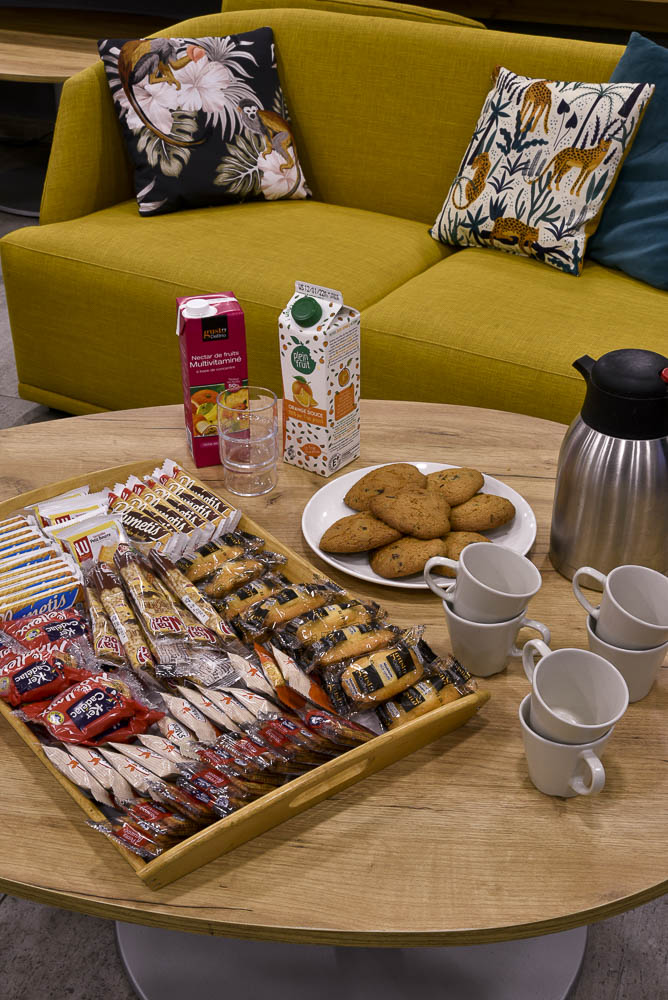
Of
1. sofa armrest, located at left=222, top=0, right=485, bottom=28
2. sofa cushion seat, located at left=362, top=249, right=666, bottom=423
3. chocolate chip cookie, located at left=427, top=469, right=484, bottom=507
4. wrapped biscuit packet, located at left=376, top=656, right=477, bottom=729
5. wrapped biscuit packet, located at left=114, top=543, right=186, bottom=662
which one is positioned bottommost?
sofa cushion seat, located at left=362, top=249, right=666, bottom=423

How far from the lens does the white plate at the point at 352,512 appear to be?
112 cm

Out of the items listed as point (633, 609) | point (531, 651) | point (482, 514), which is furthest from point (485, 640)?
point (482, 514)

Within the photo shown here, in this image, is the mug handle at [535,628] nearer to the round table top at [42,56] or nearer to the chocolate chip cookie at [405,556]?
the chocolate chip cookie at [405,556]

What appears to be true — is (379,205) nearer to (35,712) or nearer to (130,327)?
(130,327)

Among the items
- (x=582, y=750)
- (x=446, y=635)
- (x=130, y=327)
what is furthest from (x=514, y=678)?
(x=130, y=327)

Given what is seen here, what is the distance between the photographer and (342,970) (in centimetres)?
127

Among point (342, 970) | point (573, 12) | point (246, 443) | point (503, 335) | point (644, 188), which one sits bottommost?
point (342, 970)

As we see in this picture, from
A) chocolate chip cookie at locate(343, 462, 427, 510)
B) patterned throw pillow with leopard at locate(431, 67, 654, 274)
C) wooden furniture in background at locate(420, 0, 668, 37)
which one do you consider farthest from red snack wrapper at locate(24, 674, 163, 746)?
wooden furniture in background at locate(420, 0, 668, 37)

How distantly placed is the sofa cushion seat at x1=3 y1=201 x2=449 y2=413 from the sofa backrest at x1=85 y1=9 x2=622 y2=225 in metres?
0.12

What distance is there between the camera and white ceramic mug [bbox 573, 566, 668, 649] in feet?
Result: 2.90

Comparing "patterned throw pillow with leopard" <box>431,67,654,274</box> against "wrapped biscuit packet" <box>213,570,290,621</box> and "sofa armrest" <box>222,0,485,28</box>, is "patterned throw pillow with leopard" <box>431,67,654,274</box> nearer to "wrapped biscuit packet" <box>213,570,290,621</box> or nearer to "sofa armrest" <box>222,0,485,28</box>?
"sofa armrest" <box>222,0,485,28</box>

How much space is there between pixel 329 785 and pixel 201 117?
76.6 inches

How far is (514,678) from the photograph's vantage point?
0.99 m

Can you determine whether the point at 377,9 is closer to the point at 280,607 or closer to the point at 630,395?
the point at 630,395
